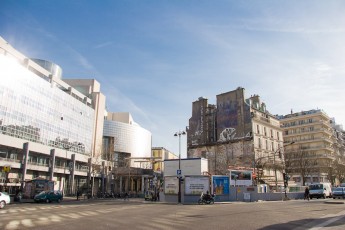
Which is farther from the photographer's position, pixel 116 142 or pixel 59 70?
pixel 116 142

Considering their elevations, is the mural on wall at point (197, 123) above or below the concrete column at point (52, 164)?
above

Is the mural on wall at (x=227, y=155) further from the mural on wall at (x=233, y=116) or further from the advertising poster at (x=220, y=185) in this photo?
the advertising poster at (x=220, y=185)

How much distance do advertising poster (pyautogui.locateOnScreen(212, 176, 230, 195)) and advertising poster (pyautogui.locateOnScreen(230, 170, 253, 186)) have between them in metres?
1.72

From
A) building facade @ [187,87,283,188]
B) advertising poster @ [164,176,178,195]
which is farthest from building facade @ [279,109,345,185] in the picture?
advertising poster @ [164,176,178,195]

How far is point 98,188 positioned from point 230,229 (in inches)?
3025

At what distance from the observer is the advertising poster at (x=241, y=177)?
37469mm

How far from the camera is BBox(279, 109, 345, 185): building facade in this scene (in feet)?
248

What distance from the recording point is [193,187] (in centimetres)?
3362

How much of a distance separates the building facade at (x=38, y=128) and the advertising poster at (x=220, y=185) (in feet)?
92.8

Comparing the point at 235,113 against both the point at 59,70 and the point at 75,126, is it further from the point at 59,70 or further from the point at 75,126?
the point at 59,70

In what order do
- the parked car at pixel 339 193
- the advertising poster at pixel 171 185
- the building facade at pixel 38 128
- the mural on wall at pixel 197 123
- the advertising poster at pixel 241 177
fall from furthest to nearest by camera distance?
1. the mural on wall at pixel 197 123
2. the building facade at pixel 38 128
3. the advertising poster at pixel 241 177
4. the parked car at pixel 339 193
5. the advertising poster at pixel 171 185

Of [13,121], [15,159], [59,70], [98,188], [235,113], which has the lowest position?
[98,188]

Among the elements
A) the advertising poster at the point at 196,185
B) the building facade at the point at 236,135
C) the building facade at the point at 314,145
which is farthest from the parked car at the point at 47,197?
the building facade at the point at 314,145

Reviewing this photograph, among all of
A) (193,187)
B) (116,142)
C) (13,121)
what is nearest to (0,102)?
(13,121)
